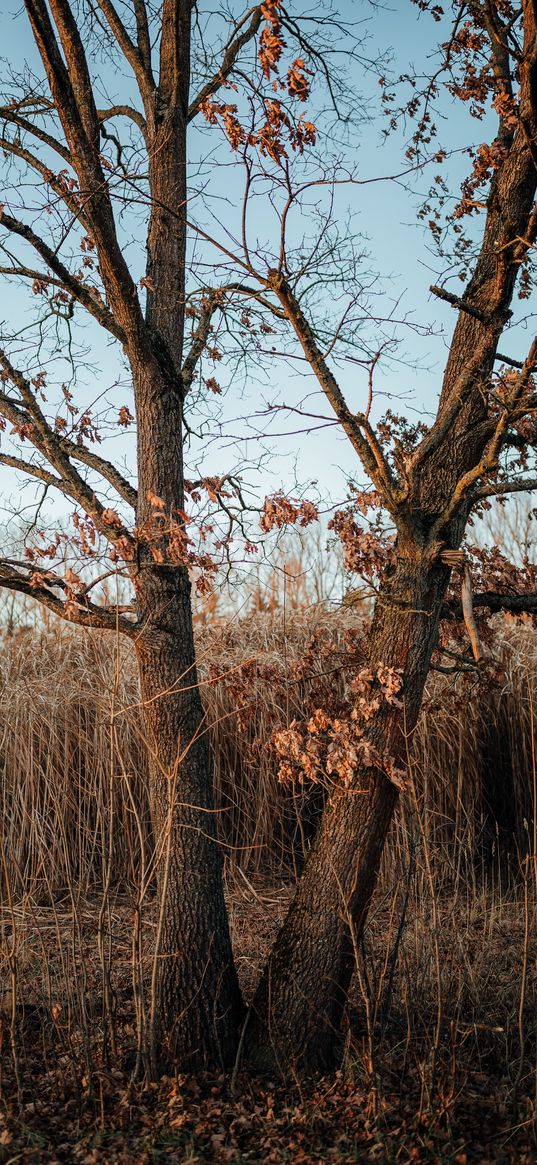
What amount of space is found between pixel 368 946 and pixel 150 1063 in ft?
4.69

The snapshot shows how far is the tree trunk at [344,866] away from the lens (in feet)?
9.79

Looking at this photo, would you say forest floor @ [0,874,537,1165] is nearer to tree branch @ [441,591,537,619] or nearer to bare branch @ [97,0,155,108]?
tree branch @ [441,591,537,619]

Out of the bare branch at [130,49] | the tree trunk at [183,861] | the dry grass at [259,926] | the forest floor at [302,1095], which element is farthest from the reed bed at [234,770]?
the bare branch at [130,49]

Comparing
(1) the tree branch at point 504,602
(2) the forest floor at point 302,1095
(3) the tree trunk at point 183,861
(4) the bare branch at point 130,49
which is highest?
(4) the bare branch at point 130,49

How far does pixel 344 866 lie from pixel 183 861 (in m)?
0.55

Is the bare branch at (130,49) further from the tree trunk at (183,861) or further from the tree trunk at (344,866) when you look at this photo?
the tree trunk at (344,866)

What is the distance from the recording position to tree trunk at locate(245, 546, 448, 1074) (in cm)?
298

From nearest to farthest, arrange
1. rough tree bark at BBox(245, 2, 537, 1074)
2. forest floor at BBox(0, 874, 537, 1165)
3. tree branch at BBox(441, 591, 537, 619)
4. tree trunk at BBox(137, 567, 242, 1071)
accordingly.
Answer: forest floor at BBox(0, 874, 537, 1165), rough tree bark at BBox(245, 2, 537, 1074), tree trunk at BBox(137, 567, 242, 1071), tree branch at BBox(441, 591, 537, 619)

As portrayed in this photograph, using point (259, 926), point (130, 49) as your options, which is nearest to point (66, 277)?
point (130, 49)

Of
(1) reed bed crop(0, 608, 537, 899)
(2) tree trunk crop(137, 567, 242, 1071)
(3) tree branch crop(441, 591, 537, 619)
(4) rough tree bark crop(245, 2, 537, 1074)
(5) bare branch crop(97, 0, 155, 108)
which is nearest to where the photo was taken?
(4) rough tree bark crop(245, 2, 537, 1074)

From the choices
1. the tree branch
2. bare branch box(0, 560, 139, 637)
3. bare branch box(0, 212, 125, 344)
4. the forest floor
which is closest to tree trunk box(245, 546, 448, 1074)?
the forest floor

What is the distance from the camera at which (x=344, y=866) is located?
2.99m

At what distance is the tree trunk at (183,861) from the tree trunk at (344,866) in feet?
0.60

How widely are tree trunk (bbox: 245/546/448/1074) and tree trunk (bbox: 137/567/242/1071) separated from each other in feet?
0.60
